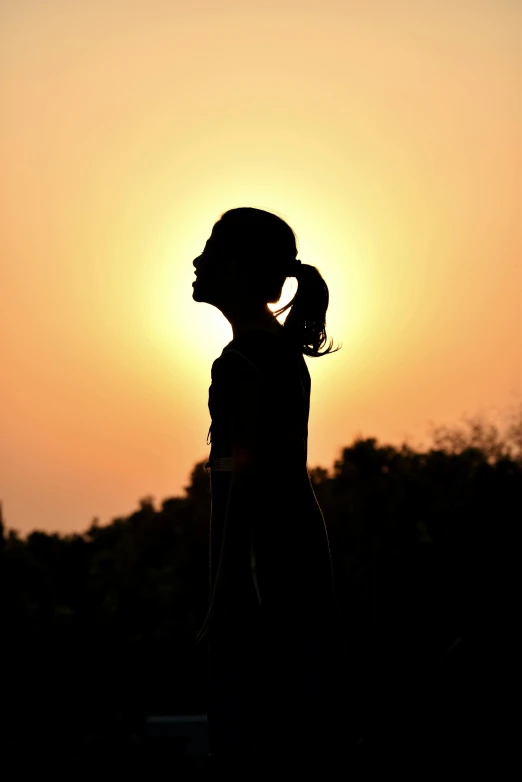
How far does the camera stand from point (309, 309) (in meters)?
4.19

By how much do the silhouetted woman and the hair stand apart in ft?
0.53

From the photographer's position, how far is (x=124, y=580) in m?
68.9

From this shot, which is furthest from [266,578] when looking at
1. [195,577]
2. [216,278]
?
[195,577]

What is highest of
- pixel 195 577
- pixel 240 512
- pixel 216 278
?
pixel 195 577

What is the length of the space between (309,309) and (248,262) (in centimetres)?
28

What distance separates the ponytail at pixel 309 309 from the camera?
416 centimetres

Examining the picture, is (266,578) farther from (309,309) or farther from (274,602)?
(309,309)

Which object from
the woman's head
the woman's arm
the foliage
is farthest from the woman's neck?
the foliage

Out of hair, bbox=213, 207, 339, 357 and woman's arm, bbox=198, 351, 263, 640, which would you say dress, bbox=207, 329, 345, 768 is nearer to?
woman's arm, bbox=198, 351, 263, 640

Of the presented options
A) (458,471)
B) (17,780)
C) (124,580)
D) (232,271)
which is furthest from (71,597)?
(232,271)

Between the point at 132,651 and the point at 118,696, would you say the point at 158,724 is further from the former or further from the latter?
the point at 132,651

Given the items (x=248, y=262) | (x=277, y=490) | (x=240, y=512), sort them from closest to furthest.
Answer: (x=240, y=512), (x=277, y=490), (x=248, y=262)

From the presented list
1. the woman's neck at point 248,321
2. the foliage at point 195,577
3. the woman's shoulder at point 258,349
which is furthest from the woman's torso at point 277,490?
the foliage at point 195,577

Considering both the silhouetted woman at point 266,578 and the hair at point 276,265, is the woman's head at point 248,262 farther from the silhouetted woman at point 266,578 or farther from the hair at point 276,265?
the silhouetted woman at point 266,578
